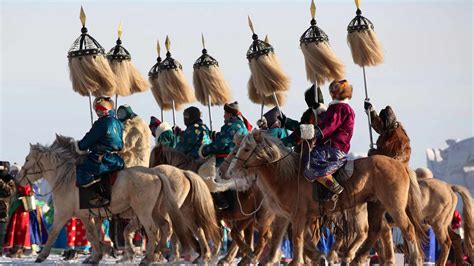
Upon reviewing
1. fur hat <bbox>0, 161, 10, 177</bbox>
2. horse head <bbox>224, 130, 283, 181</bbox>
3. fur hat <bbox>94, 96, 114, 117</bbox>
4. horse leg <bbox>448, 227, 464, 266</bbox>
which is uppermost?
A: fur hat <bbox>94, 96, 114, 117</bbox>

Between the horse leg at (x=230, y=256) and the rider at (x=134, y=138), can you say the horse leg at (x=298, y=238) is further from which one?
the rider at (x=134, y=138)

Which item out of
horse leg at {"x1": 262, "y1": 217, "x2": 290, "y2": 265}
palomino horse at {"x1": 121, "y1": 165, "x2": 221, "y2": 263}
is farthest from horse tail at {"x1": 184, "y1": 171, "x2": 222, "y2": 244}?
horse leg at {"x1": 262, "y1": 217, "x2": 290, "y2": 265}

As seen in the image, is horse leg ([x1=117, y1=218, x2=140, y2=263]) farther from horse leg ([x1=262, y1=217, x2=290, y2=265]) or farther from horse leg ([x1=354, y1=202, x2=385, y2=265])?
horse leg ([x1=354, y1=202, x2=385, y2=265])

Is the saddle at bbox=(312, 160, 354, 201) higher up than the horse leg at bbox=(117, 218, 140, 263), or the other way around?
the saddle at bbox=(312, 160, 354, 201)

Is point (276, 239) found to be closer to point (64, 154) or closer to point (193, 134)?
point (193, 134)

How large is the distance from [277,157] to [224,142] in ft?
7.79

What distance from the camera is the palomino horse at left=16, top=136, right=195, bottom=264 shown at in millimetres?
13977

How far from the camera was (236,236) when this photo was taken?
1520 centimetres

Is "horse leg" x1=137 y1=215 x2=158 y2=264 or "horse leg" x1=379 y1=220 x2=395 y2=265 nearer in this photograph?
"horse leg" x1=137 y1=215 x2=158 y2=264

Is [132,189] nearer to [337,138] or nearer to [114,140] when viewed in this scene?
[114,140]

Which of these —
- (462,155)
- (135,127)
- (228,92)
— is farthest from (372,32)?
(462,155)

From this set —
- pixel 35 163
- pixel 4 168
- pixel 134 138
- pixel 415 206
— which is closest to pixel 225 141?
pixel 134 138

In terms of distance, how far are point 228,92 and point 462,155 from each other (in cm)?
4220

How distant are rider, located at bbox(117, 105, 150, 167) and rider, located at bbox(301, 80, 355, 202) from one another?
4.13 meters
